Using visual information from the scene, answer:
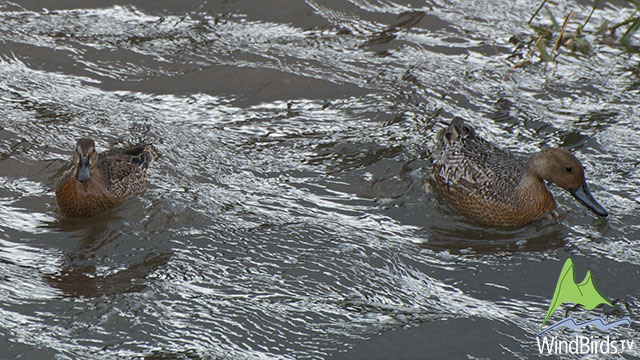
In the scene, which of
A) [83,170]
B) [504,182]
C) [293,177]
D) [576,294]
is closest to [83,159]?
[83,170]

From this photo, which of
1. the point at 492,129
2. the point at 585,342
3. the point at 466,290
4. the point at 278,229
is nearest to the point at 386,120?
the point at 492,129

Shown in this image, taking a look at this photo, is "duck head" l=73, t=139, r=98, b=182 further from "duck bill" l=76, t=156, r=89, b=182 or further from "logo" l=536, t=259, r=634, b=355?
"logo" l=536, t=259, r=634, b=355

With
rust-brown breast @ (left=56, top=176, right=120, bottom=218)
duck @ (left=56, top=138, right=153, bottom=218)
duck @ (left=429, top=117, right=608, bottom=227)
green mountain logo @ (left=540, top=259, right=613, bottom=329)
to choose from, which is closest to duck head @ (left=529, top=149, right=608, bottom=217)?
duck @ (left=429, top=117, right=608, bottom=227)

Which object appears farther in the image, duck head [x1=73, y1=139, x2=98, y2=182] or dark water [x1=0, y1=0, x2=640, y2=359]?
duck head [x1=73, y1=139, x2=98, y2=182]

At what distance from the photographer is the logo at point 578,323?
19.0 feet

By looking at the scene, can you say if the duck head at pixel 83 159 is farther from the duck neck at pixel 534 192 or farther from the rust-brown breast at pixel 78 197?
the duck neck at pixel 534 192

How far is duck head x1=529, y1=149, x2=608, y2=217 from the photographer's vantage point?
7375mm

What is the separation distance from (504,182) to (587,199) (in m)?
0.75

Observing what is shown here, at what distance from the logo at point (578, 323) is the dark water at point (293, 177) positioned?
9 centimetres

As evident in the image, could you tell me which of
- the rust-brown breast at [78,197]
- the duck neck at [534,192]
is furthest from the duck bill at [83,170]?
the duck neck at [534,192]

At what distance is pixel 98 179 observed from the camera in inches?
293

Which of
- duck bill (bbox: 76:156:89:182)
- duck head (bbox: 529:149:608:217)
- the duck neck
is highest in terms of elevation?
duck head (bbox: 529:149:608:217)

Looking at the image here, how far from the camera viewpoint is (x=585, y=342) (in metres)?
5.87

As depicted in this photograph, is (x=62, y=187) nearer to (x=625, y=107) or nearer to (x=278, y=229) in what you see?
(x=278, y=229)
